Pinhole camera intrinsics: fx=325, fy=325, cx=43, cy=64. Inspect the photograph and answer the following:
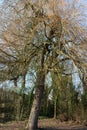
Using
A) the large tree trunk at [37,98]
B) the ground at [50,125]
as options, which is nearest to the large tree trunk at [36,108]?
the large tree trunk at [37,98]

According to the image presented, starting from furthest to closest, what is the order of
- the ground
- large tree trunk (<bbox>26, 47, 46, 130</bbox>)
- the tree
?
the ground, large tree trunk (<bbox>26, 47, 46, 130</bbox>), the tree

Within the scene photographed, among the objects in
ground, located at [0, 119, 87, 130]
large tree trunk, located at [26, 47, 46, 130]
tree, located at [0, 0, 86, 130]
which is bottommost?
ground, located at [0, 119, 87, 130]

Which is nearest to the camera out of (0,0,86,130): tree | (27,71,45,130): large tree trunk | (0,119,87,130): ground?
(0,0,86,130): tree

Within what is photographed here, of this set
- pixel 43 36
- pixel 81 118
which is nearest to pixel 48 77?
pixel 43 36

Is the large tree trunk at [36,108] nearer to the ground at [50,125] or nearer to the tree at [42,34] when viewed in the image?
the tree at [42,34]

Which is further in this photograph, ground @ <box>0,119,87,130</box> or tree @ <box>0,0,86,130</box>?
ground @ <box>0,119,87,130</box>

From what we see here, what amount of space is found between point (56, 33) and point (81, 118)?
21.4ft

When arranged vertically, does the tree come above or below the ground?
above

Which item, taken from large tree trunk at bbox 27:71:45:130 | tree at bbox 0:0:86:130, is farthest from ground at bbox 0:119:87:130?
tree at bbox 0:0:86:130

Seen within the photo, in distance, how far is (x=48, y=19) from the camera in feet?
48.6

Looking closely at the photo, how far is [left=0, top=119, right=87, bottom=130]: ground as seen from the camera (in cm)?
1562

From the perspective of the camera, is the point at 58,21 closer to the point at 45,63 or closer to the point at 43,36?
the point at 43,36

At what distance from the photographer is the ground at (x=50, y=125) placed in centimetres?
1562

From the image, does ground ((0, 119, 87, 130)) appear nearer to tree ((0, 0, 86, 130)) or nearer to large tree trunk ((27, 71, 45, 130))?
large tree trunk ((27, 71, 45, 130))
